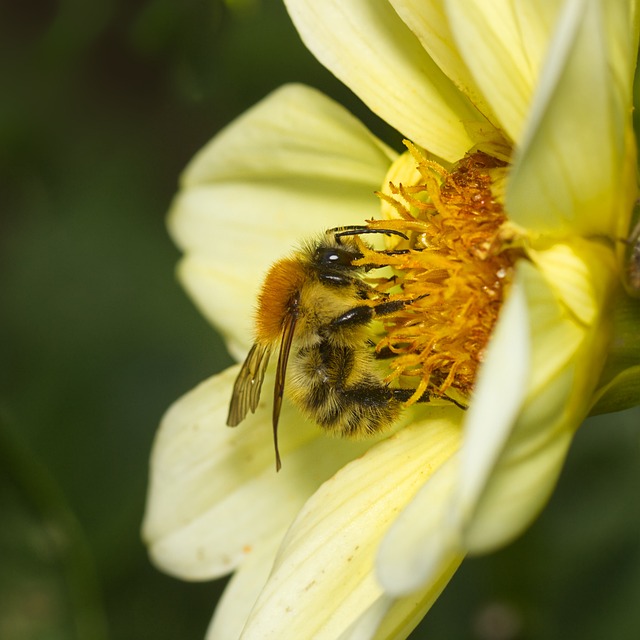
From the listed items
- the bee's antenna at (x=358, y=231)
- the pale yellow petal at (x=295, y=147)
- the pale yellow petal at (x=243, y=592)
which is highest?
the pale yellow petal at (x=295, y=147)

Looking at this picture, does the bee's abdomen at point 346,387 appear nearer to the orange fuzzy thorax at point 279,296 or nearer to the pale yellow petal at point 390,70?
the orange fuzzy thorax at point 279,296

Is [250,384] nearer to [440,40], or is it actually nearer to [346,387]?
[346,387]

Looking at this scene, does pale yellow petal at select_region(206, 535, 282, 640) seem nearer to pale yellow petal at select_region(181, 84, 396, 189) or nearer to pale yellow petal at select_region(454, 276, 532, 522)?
pale yellow petal at select_region(181, 84, 396, 189)

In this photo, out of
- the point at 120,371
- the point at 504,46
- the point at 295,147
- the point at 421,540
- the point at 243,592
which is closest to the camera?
the point at 421,540

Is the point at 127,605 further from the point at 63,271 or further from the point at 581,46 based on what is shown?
the point at 581,46

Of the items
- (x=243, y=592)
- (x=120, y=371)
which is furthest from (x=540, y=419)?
(x=120, y=371)

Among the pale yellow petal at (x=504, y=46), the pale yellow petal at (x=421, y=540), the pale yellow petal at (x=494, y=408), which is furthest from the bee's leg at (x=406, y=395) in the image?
the pale yellow petal at (x=494, y=408)

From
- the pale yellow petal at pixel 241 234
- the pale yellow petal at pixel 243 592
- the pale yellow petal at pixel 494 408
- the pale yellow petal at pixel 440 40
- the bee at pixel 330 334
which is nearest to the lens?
the pale yellow petal at pixel 494 408
